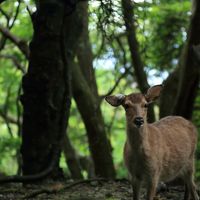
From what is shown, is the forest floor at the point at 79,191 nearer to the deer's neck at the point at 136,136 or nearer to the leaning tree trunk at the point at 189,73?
the deer's neck at the point at 136,136

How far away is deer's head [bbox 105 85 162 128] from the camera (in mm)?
7865

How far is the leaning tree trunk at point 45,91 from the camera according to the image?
10.5 meters

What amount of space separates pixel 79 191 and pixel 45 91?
6.33ft

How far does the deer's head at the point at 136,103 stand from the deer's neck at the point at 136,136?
0.14 m

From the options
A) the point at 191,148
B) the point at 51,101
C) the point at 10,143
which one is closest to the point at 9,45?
the point at 10,143

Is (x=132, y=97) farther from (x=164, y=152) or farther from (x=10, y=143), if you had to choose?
(x=10, y=143)

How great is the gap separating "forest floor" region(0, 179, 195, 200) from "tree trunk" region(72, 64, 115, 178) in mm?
3620

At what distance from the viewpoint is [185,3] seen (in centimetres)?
1703

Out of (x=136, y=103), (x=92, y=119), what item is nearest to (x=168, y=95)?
(x=92, y=119)

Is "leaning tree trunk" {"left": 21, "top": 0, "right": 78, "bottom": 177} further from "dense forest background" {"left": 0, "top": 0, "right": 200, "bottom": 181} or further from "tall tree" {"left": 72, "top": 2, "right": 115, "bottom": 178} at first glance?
"tall tree" {"left": 72, "top": 2, "right": 115, "bottom": 178}

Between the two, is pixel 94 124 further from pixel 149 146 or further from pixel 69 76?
pixel 149 146

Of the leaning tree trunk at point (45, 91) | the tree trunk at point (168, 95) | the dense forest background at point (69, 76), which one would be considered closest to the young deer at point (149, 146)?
the dense forest background at point (69, 76)

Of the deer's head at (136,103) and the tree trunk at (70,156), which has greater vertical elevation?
the deer's head at (136,103)

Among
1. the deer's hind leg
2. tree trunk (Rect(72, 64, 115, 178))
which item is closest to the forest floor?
the deer's hind leg
